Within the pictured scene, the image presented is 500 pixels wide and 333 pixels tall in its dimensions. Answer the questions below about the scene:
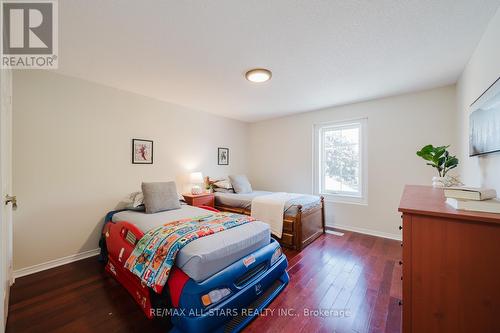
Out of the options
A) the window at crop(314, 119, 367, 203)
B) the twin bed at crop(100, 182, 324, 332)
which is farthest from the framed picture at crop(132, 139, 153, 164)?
the window at crop(314, 119, 367, 203)

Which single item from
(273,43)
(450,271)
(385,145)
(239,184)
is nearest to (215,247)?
(450,271)

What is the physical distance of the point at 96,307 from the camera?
1.77 meters

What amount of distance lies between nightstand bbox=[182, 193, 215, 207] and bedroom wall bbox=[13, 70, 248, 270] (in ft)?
1.80

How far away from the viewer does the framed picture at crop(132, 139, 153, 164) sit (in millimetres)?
3152

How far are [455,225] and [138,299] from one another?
233 cm

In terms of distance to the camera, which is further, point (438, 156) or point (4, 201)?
point (438, 156)

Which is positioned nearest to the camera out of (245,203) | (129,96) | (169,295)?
(169,295)

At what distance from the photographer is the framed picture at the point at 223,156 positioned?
452 cm

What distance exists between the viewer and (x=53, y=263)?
2457 mm

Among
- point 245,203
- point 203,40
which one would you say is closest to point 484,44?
point 203,40

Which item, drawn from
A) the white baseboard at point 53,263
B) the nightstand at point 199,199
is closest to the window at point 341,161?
the nightstand at point 199,199

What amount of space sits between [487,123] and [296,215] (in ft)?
6.88

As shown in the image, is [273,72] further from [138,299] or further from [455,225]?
[138,299]

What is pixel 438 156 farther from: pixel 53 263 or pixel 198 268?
pixel 53 263
